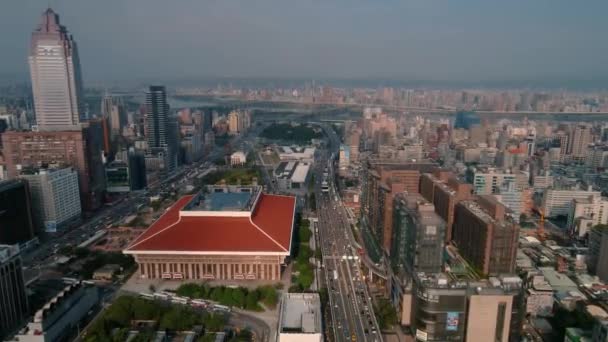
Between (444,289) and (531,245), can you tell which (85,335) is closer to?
(444,289)

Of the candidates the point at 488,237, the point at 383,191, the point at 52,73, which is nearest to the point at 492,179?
the point at 383,191

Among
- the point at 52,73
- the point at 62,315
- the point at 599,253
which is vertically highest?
the point at 52,73

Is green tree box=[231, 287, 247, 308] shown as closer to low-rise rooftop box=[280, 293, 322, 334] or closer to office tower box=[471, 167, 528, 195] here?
low-rise rooftop box=[280, 293, 322, 334]

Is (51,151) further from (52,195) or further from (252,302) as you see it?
(252,302)

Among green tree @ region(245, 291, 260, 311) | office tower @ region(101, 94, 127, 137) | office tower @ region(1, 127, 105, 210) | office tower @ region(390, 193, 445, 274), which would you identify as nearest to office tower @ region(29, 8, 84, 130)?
office tower @ region(1, 127, 105, 210)

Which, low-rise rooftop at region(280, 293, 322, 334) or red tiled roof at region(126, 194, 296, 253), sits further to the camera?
red tiled roof at region(126, 194, 296, 253)

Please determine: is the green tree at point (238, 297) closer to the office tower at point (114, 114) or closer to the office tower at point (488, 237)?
the office tower at point (488, 237)
